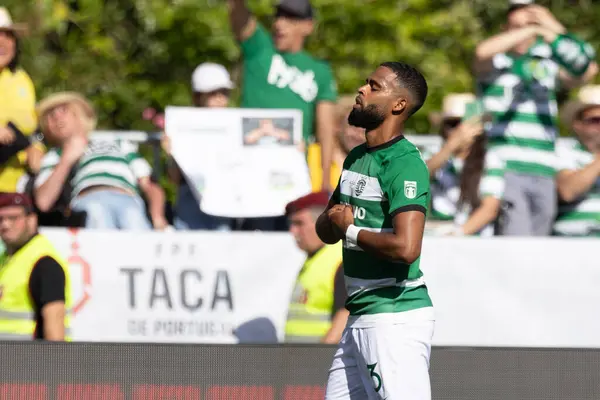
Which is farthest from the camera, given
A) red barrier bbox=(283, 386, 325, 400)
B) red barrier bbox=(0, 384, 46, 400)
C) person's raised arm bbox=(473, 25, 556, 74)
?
person's raised arm bbox=(473, 25, 556, 74)

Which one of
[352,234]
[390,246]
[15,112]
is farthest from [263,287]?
[390,246]

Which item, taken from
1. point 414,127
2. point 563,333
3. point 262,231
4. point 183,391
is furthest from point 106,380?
point 414,127

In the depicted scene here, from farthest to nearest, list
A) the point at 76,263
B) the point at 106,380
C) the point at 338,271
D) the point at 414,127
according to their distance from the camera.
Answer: the point at 414,127 < the point at 76,263 < the point at 338,271 < the point at 106,380

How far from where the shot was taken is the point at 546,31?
24.4 feet

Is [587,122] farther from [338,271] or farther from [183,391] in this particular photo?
[183,391]

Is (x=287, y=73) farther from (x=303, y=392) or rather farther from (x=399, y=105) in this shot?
(x=399, y=105)

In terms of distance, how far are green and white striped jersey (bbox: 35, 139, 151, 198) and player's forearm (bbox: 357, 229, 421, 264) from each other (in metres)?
3.72

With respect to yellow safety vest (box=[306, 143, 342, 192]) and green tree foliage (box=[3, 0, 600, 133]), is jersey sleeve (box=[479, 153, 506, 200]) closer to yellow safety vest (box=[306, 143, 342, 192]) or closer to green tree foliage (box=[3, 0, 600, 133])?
yellow safety vest (box=[306, 143, 342, 192])

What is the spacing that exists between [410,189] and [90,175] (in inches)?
149

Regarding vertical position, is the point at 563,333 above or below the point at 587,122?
below

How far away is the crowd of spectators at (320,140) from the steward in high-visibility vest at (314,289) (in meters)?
0.79

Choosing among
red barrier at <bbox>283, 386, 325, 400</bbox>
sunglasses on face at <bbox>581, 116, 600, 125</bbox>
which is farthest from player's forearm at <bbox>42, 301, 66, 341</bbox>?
sunglasses on face at <bbox>581, 116, 600, 125</bbox>

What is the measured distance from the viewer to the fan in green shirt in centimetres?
764

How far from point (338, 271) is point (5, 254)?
6.26ft
